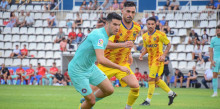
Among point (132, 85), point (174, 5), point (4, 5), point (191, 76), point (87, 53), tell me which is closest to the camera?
point (87, 53)

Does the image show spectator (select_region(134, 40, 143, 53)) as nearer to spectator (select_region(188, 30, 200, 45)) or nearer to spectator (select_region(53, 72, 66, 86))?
spectator (select_region(188, 30, 200, 45))

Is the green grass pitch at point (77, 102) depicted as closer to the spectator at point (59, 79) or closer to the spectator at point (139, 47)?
the spectator at point (59, 79)

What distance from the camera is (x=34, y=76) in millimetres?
26609

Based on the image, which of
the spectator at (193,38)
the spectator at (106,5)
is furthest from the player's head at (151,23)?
the spectator at (106,5)

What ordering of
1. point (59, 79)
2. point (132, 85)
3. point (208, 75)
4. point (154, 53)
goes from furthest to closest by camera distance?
point (59, 79)
point (208, 75)
point (154, 53)
point (132, 85)

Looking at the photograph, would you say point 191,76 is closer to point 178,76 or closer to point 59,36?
point 178,76

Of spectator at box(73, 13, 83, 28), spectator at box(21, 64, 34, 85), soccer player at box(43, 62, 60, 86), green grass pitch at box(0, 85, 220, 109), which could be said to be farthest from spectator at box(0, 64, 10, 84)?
green grass pitch at box(0, 85, 220, 109)

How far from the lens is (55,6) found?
3362 cm

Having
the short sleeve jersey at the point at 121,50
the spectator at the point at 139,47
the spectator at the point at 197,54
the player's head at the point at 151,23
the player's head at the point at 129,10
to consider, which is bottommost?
the spectator at the point at 197,54

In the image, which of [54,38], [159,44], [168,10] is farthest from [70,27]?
[159,44]

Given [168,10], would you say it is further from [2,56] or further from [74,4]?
[2,56]

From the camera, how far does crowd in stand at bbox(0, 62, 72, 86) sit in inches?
1022

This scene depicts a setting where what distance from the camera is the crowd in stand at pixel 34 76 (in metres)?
26.0

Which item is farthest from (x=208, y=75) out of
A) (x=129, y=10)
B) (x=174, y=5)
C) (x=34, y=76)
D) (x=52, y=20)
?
(x=129, y=10)
